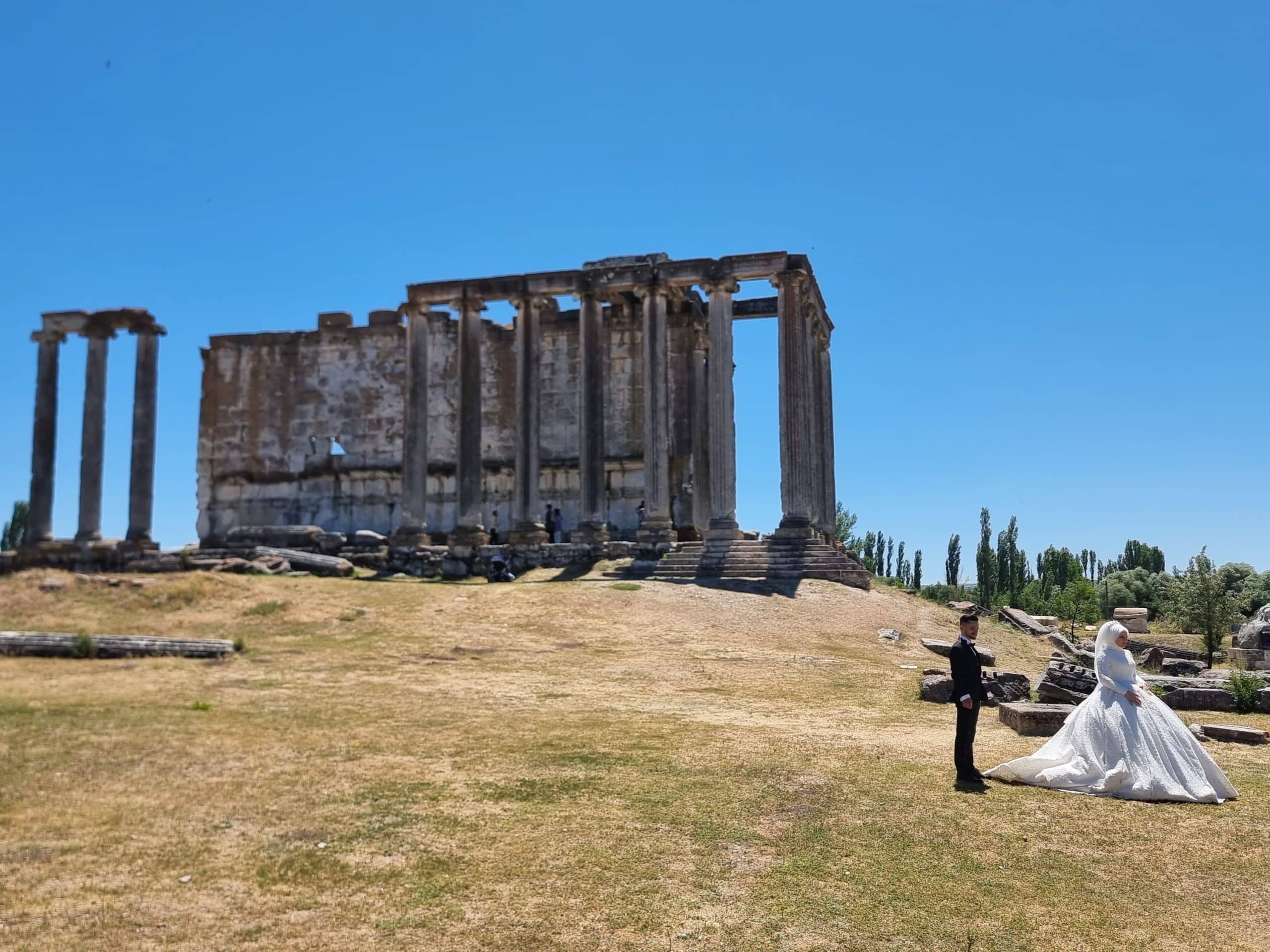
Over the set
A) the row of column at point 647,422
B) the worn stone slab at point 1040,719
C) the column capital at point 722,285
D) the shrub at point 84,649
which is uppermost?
the column capital at point 722,285

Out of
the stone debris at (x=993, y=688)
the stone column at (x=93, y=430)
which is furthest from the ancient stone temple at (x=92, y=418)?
the stone debris at (x=993, y=688)

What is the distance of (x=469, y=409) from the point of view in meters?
35.1

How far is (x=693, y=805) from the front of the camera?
369 inches

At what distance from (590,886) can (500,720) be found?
19.9ft

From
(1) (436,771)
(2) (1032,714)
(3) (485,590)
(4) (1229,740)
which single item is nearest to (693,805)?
(1) (436,771)

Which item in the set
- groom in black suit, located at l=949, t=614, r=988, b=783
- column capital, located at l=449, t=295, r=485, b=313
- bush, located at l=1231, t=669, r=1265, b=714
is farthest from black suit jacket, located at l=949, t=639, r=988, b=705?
→ column capital, located at l=449, t=295, r=485, b=313

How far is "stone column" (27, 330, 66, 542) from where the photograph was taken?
37062mm

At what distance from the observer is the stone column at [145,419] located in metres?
36.4

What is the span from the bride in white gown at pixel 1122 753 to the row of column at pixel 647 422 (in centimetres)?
2019

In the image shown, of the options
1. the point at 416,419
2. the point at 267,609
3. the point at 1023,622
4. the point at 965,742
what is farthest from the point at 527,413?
the point at 965,742

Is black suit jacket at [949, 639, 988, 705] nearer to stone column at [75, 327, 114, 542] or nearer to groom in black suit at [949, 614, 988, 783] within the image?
groom in black suit at [949, 614, 988, 783]

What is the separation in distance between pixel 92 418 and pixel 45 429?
6.25 ft

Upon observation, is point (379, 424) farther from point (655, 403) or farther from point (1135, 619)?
point (1135, 619)

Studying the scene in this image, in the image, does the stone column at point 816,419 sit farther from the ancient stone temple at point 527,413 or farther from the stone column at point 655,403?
the stone column at point 655,403
